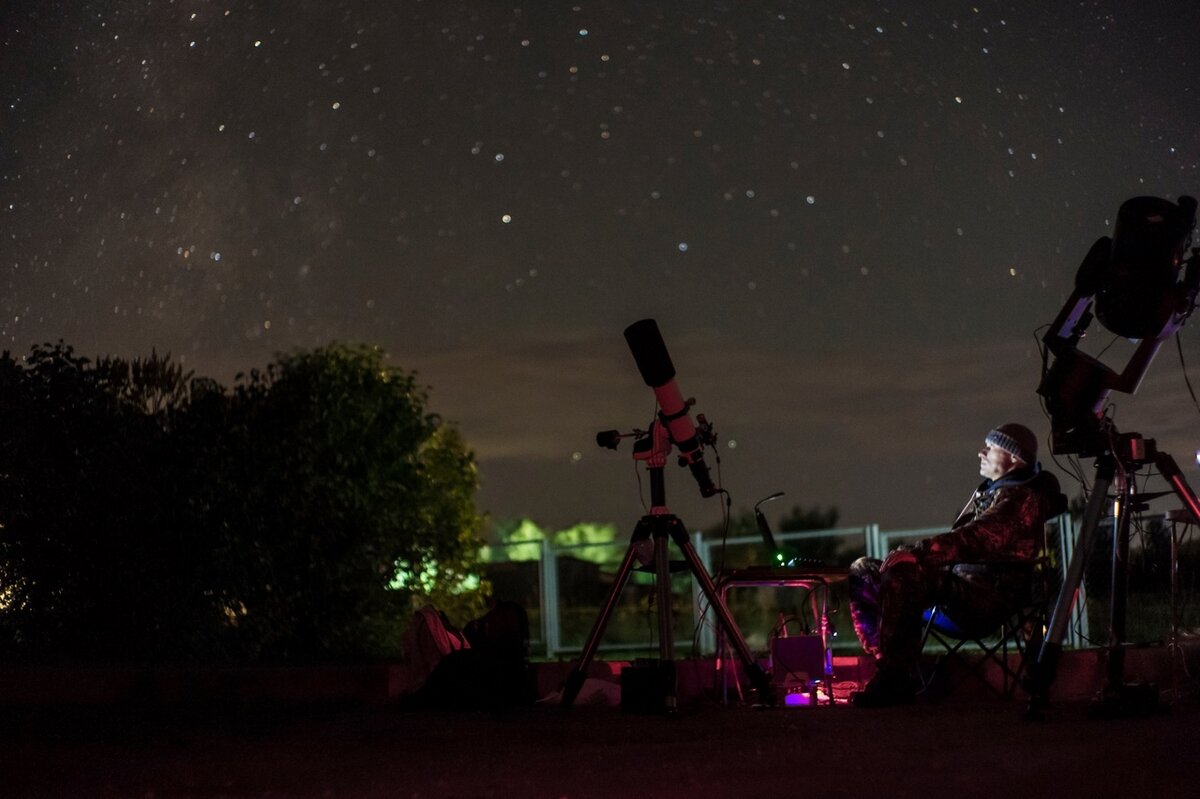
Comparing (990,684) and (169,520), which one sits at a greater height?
(169,520)

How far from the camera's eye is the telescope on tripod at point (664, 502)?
527cm

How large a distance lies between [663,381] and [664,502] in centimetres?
53

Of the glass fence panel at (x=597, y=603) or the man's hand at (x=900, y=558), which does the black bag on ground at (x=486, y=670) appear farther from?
the glass fence panel at (x=597, y=603)

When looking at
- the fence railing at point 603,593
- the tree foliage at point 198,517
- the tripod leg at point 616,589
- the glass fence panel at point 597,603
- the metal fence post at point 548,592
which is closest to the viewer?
the tripod leg at point 616,589

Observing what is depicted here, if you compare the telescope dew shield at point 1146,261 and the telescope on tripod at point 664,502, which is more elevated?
the telescope dew shield at point 1146,261

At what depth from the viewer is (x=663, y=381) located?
17.3ft

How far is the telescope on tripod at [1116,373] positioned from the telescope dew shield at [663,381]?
141 cm

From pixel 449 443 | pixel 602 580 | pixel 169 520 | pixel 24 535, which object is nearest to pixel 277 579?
pixel 169 520

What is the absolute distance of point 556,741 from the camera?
4320mm

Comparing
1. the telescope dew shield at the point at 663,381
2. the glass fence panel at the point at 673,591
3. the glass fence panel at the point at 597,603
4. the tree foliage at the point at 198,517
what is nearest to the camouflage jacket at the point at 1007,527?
the telescope dew shield at the point at 663,381

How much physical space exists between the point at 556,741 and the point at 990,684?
231 centimetres

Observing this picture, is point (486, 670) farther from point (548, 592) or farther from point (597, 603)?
point (597, 603)

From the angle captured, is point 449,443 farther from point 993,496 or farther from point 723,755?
point 723,755

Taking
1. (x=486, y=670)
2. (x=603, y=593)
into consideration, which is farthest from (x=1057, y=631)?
(x=603, y=593)
